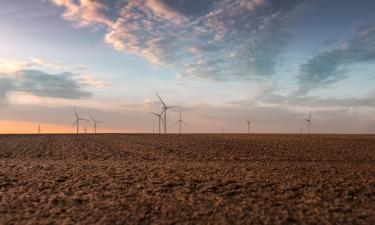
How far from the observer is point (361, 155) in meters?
45.4

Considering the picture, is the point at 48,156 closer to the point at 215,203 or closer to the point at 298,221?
the point at 215,203

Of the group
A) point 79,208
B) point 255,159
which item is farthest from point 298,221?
point 255,159

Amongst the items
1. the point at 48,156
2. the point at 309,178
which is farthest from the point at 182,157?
the point at 309,178

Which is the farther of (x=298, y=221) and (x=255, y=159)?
(x=255, y=159)

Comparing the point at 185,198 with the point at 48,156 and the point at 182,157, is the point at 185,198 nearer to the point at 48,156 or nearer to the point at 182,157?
the point at 182,157

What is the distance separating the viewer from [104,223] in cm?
1622

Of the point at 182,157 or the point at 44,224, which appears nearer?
the point at 44,224

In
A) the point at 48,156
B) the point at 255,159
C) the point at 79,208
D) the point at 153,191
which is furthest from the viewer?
the point at 48,156

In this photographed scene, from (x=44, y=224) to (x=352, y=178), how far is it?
715 inches

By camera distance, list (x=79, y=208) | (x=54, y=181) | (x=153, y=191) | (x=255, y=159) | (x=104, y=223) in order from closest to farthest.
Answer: (x=104, y=223) < (x=79, y=208) < (x=153, y=191) < (x=54, y=181) < (x=255, y=159)

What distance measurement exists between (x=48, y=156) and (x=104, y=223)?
97.1ft

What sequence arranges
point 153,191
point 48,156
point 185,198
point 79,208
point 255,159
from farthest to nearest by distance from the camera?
point 48,156 → point 255,159 → point 153,191 → point 185,198 → point 79,208

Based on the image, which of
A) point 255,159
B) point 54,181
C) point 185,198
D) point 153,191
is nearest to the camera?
point 185,198

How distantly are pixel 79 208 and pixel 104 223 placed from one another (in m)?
2.53
